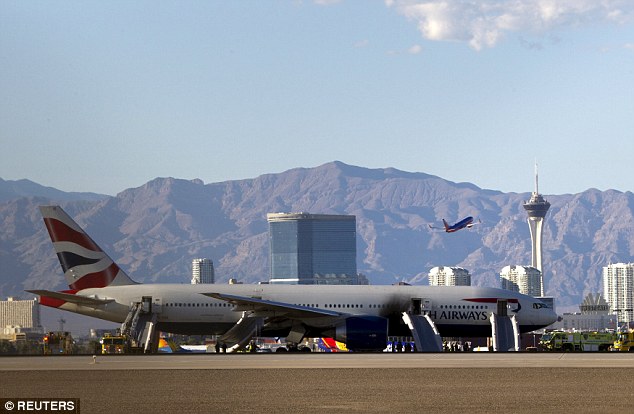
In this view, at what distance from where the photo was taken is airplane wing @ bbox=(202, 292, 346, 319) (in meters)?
69.0

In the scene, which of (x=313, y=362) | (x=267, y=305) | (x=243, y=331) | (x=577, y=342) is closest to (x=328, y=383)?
(x=313, y=362)

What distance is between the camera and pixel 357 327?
2785 inches

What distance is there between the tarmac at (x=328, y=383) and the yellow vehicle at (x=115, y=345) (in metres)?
11.9

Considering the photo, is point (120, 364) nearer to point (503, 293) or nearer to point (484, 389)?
point (484, 389)

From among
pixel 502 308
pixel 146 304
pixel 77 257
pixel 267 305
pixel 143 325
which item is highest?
pixel 77 257

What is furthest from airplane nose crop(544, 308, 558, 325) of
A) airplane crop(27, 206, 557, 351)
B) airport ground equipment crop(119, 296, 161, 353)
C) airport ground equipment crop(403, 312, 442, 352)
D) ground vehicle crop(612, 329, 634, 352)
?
airport ground equipment crop(119, 296, 161, 353)

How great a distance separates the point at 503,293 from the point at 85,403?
4809 centimetres

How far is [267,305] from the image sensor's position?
69.2 m

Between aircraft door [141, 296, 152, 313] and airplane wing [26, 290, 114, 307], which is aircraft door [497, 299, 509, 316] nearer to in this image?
aircraft door [141, 296, 152, 313]

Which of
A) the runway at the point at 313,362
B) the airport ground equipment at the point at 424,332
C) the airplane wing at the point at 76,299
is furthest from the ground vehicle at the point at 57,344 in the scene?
the airport ground equipment at the point at 424,332

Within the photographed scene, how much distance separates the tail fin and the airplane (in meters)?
0.06

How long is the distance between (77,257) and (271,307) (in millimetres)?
14691

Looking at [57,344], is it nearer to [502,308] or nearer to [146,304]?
[146,304]

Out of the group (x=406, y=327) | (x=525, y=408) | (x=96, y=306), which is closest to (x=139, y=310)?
(x=96, y=306)
